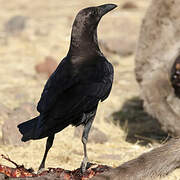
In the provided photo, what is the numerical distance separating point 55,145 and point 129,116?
2.10 m

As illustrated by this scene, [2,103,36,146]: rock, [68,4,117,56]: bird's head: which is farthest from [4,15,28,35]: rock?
[68,4,117,56]: bird's head

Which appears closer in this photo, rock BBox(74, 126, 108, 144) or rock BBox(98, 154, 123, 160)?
rock BBox(98, 154, 123, 160)

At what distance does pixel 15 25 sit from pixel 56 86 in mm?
11244

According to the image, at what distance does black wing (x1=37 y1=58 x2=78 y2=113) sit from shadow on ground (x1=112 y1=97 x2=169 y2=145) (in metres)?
2.90

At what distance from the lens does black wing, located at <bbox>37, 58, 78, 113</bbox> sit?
4.06 m

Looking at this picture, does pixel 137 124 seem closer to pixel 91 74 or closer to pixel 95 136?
pixel 95 136

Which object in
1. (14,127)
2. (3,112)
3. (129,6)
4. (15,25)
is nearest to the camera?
(14,127)

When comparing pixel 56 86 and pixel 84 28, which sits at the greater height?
pixel 84 28

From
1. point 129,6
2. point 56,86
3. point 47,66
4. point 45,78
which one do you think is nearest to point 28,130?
point 56,86

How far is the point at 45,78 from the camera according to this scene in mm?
10703

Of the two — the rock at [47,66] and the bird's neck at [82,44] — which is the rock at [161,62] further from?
the rock at [47,66]

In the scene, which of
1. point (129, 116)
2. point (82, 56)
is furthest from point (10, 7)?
point (82, 56)

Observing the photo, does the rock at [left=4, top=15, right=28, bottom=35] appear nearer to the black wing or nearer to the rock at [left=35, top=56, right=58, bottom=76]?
the rock at [left=35, top=56, right=58, bottom=76]

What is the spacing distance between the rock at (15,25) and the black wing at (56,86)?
10338mm
